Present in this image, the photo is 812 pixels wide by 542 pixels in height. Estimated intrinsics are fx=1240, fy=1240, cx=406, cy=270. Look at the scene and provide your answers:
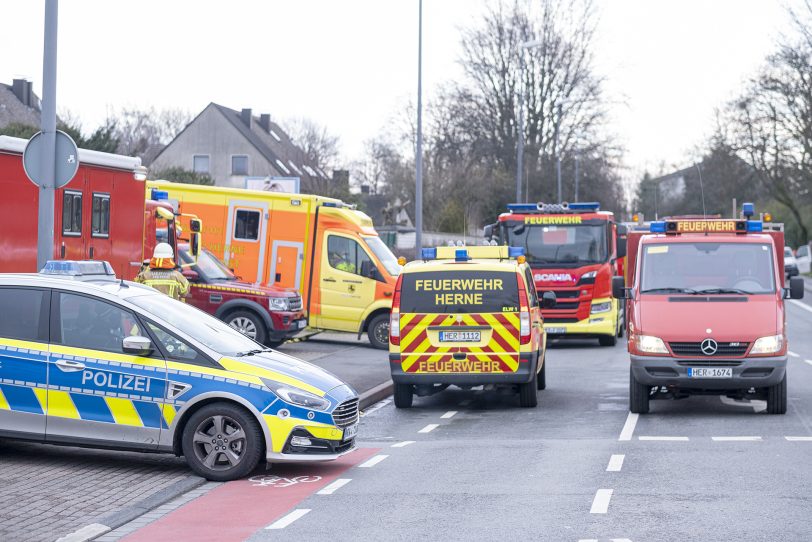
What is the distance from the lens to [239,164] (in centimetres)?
7475

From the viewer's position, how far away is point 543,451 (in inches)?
452

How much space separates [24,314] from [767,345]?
25.9 feet

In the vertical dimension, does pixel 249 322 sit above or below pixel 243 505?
above

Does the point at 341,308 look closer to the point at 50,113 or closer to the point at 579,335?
the point at 579,335

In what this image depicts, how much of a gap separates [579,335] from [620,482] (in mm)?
16197

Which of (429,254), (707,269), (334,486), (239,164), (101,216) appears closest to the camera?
(334,486)

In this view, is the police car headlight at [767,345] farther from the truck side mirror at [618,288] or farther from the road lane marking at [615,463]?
the road lane marking at [615,463]

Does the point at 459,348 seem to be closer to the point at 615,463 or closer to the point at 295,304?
the point at 615,463

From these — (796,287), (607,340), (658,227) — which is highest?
(658,227)

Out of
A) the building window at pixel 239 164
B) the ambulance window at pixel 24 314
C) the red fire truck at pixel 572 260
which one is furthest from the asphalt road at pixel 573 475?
the building window at pixel 239 164

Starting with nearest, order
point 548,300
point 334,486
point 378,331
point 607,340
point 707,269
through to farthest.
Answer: point 334,486 < point 707,269 < point 548,300 < point 378,331 < point 607,340

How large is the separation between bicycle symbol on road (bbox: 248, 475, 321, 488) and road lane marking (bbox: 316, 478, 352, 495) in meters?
0.22

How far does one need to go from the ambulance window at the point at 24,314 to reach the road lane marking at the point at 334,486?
2620 millimetres

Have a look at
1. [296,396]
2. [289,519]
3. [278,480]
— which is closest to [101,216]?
[296,396]
